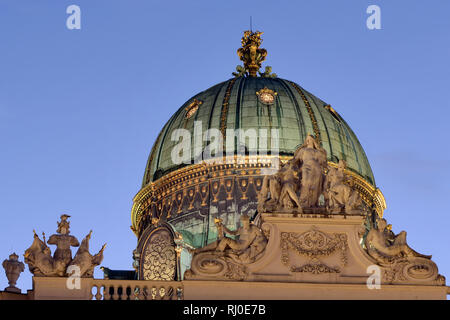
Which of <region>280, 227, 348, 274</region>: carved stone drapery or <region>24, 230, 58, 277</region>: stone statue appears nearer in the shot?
<region>24, 230, 58, 277</region>: stone statue

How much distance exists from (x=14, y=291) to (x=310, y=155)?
10.3 metres

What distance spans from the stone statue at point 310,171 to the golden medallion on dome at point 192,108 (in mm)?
14670

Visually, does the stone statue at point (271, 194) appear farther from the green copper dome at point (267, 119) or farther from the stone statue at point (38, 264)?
the green copper dome at point (267, 119)

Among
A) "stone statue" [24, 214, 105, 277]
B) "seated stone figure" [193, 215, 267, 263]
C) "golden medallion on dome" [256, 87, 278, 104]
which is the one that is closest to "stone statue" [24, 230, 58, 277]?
"stone statue" [24, 214, 105, 277]

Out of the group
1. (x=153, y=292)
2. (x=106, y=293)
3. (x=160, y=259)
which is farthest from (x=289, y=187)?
(x=160, y=259)

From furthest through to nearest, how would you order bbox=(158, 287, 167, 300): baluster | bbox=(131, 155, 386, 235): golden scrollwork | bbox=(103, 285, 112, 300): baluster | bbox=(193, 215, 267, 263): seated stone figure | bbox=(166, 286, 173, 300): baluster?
bbox=(131, 155, 386, 235): golden scrollwork → bbox=(193, 215, 267, 263): seated stone figure → bbox=(166, 286, 173, 300): baluster → bbox=(158, 287, 167, 300): baluster → bbox=(103, 285, 112, 300): baluster

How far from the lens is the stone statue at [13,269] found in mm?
42531

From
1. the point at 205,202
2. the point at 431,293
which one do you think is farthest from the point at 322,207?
the point at 205,202

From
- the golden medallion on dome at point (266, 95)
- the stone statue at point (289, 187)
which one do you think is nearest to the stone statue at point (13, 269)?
the stone statue at point (289, 187)

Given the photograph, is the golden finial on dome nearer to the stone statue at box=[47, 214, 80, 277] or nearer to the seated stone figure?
the seated stone figure

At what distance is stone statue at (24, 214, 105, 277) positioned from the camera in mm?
41375

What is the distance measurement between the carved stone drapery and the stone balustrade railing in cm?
350

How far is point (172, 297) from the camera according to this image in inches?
1640
